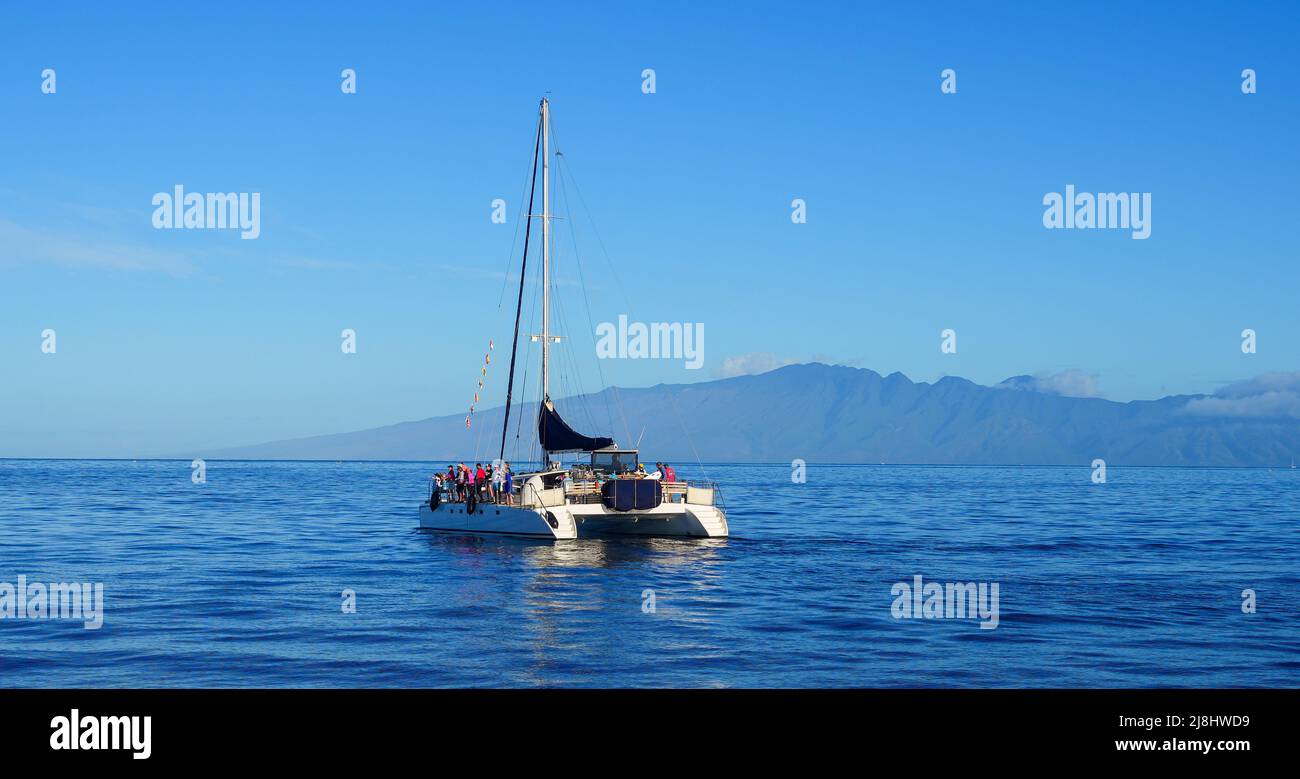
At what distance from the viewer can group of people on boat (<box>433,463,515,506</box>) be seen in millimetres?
45219

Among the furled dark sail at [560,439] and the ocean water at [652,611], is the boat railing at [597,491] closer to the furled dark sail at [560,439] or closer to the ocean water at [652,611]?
the ocean water at [652,611]

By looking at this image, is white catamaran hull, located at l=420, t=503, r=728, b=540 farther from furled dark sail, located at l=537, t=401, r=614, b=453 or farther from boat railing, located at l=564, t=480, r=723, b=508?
furled dark sail, located at l=537, t=401, r=614, b=453

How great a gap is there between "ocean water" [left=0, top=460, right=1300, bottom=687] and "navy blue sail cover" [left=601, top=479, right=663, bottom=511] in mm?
1620

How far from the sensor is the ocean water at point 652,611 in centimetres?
1833

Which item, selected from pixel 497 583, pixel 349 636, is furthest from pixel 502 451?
pixel 349 636

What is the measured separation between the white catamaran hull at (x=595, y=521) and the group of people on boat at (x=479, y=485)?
598 millimetres

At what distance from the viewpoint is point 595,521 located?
44906 mm
